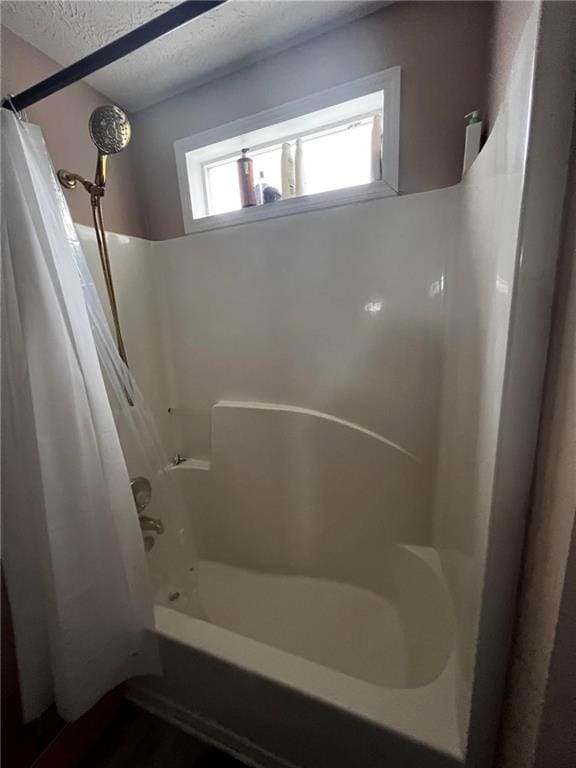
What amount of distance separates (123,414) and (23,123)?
73 centimetres

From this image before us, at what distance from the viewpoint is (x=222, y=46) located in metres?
1.04

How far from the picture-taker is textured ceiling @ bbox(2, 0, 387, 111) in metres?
0.88

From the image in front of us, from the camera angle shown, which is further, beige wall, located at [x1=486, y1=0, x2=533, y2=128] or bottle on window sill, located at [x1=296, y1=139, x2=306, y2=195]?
bottle on window sill, located at [x1=296, y1=139, x2=306, y2=195]

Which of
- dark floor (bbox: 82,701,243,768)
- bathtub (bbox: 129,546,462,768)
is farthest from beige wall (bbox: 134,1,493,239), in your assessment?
dark floor (bbox: 82,701,243,768)

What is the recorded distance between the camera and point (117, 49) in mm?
651

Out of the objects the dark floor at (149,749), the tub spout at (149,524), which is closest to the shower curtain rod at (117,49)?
the tub spout at (149,524)

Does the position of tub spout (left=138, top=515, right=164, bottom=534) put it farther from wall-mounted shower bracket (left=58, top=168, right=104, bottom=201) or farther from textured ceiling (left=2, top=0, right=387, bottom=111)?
textured ceiling (left=2, top=0, right=387, bottom=111)

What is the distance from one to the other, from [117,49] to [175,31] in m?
0.55

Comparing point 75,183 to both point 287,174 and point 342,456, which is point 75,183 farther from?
point 342,456

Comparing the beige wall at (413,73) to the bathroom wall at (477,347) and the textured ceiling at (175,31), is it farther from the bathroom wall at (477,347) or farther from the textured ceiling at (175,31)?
the bathroom wall at (477,347)

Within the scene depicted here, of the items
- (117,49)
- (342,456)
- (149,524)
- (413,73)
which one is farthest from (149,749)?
(413,73)

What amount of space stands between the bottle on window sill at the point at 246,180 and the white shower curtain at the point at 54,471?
710mm

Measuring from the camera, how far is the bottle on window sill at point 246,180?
1.21 meters

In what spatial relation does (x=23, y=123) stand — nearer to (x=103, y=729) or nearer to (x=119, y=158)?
(x=119, y=158)
